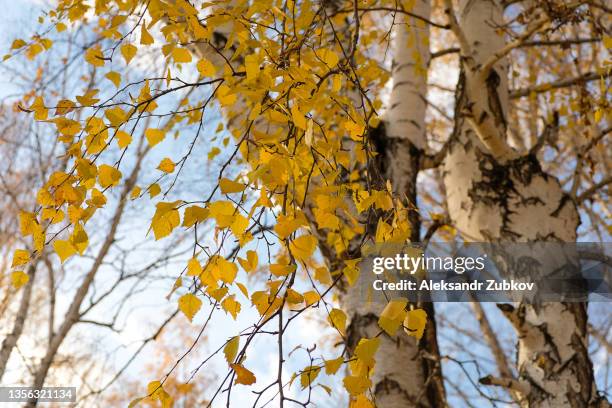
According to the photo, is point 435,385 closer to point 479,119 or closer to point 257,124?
point 479,119

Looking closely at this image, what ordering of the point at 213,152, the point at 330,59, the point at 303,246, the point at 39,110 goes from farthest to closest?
the point at 213,152 < the point at 39,110 < the point at 330,59 < the point at 303,246

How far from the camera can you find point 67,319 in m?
3.88

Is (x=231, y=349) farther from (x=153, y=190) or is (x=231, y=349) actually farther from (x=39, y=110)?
(x=39, y=110)

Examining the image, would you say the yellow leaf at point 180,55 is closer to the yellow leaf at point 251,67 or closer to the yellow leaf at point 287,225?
the yellow leaf at point 251,67

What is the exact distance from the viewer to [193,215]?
0.83m

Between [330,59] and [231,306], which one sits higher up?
[330,59]

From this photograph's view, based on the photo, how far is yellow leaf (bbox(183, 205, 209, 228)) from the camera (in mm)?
813

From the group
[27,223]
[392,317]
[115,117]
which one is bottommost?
[392,317]

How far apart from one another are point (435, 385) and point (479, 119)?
1.11 metres

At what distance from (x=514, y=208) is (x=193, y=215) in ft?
5.62

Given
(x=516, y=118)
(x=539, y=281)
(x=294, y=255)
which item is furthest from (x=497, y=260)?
(x=516, y=118)

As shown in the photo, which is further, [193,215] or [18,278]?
[18,278]

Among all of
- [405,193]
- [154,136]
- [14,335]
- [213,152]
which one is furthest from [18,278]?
[14,335]

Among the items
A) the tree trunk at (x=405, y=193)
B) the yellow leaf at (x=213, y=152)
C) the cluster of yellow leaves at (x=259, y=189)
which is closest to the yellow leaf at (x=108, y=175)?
A: the cluster of yellow leaves at (x=259, y=189)
